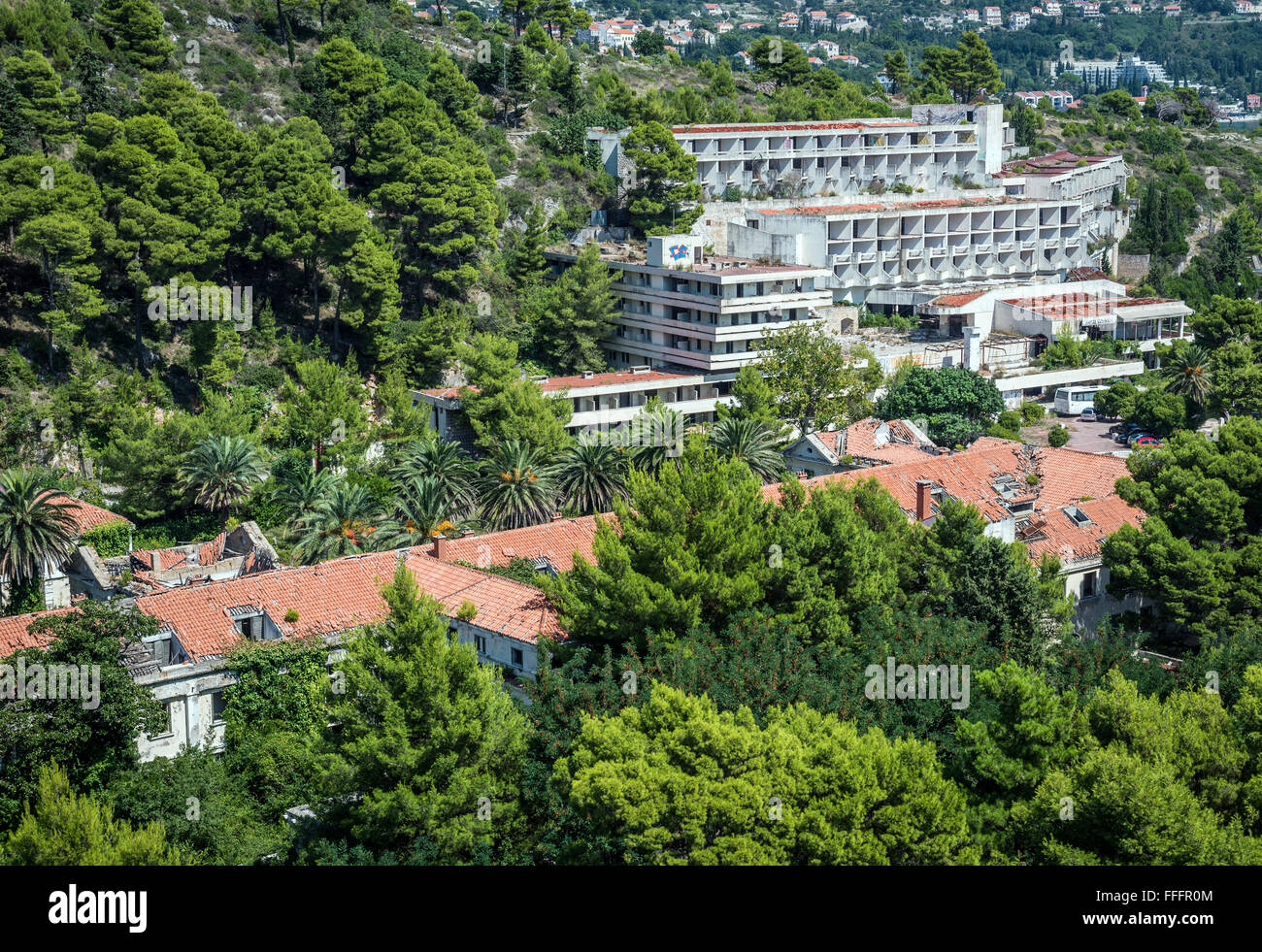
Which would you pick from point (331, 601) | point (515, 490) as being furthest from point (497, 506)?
point (331, 601)

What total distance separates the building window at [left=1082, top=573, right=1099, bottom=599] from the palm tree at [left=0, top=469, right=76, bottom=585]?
126 ft

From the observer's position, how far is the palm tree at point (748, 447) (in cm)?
6550

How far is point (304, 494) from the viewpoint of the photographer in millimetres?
62531

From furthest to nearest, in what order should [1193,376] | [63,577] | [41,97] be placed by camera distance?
1. [1193,376]
2. [41,97]
3. [63,577]

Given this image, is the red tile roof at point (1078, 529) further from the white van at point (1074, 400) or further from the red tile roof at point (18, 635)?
the white van at point (1074, 400)

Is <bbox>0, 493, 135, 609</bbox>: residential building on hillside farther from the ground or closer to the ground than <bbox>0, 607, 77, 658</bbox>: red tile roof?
closer to the ground

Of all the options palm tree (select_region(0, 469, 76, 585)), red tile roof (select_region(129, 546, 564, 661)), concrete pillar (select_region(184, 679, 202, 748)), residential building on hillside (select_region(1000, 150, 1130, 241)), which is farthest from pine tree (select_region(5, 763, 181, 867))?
residential building on hillside (select_region(1000, 150, 1130, 241))

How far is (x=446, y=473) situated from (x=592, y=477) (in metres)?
6.23

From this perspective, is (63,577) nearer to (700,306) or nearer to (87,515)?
(87,515)

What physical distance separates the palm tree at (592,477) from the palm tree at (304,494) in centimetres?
990

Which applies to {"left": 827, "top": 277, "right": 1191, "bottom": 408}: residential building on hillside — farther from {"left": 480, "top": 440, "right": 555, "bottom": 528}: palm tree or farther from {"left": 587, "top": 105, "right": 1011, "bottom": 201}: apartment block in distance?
{"left": 480, "top": 440, "right": 555, "bottom": 528}: palm tree

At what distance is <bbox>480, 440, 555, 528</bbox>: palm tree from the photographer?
63375mm

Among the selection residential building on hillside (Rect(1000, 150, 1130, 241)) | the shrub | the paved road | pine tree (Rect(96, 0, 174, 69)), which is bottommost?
the paved road

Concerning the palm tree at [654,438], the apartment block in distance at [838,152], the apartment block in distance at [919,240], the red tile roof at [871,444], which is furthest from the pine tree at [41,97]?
the apartment block in distance at [919,240]
